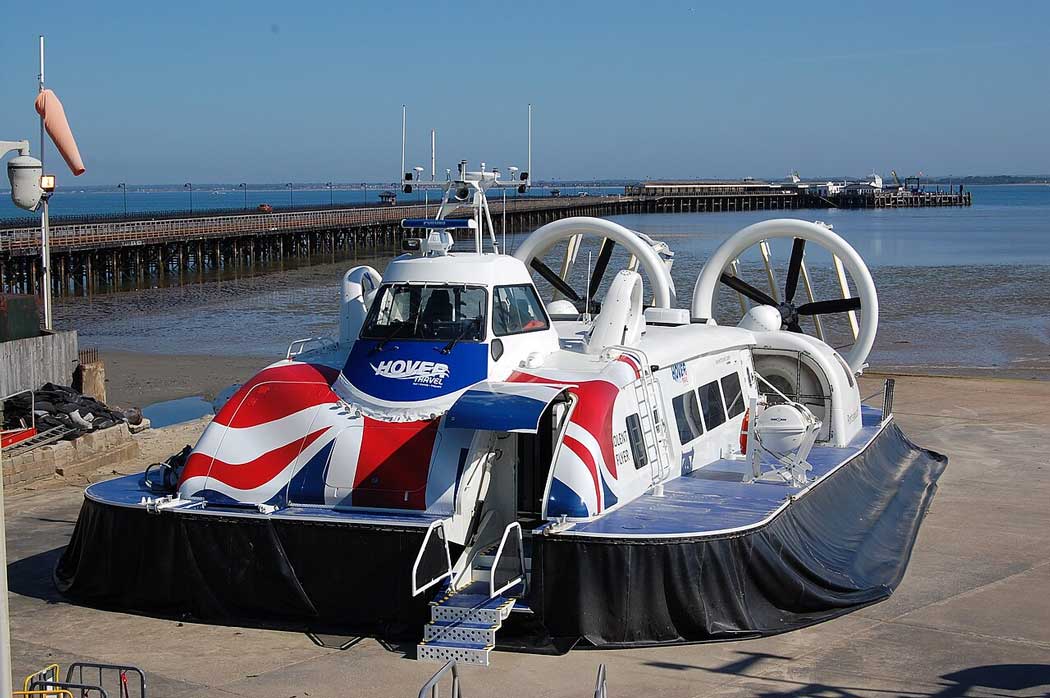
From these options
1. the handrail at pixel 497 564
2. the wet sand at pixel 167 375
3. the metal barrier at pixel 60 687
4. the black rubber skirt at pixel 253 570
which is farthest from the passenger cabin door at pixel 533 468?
the wet sand at pixel 167 375

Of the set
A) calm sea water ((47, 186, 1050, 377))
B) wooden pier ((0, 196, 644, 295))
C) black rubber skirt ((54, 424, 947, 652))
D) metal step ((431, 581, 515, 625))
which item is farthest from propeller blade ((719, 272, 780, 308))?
wooden pier ((0, 196, 644, 295))

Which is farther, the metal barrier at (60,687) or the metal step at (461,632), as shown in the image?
the metal step at (461,632)

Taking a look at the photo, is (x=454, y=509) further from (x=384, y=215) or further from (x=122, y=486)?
(x=384, y=215)

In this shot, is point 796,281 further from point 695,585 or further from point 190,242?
point 190,242

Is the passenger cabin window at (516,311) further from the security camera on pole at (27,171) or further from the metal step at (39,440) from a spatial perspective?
the metal step at (39,440)

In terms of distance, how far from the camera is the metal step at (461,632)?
694 centimetres

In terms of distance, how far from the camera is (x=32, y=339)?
597 inches

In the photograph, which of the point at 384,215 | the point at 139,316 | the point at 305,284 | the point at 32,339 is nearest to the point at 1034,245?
the point at 384,215

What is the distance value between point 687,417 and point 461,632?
3.35m

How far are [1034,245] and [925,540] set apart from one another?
57.5 metres

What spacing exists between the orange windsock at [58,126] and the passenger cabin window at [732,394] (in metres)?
6.42

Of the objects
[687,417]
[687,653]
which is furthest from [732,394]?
[687,653]

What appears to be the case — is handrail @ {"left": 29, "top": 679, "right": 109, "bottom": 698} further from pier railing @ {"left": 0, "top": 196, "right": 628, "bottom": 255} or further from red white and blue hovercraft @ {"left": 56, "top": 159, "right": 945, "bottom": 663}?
pier railing @ {"left": 0, "top": 196, "right": 628, "bottom": 255}

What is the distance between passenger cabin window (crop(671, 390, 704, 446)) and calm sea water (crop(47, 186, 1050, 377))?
43.9 feet
